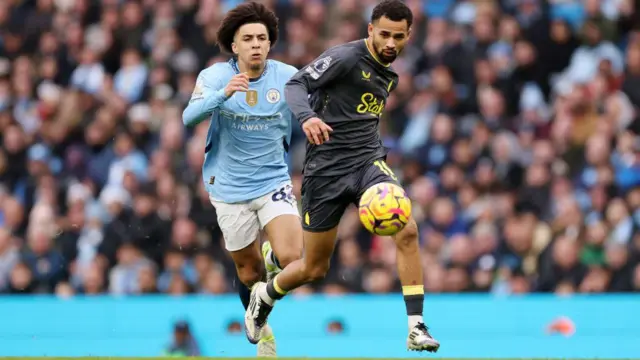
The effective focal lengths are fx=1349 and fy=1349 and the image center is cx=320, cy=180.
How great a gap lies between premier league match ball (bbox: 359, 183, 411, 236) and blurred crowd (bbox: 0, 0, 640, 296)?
18.0 ft

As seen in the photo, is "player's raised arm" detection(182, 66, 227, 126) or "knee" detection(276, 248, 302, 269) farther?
"knee" detection(276, 248, 302, 269)

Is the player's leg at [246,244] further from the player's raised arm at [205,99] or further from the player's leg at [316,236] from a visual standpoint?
the player's raised arm at [205,99]

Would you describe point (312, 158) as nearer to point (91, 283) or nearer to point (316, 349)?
point (316, 349)

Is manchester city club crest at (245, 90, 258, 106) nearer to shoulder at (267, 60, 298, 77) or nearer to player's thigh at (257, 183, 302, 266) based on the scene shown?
shoulder at (267, 60, 298, 77)

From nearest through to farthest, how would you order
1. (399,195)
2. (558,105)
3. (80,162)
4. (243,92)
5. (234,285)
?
(399,195)
(243,92)
(234,285)
(558,105)
(80,162)

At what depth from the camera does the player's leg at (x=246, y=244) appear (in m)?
11.1

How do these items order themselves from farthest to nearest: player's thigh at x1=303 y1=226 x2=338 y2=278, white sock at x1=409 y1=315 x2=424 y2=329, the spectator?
the spectator, player's thigh at x1=303 y1=226 x2=338 y2=278, white sock at x1=409 y1=315 x2=424 y2=329

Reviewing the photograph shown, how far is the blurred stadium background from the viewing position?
14.8 metres

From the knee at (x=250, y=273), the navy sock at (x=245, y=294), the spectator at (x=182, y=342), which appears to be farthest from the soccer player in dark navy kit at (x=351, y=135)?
the spectator at (x=182, y=342)

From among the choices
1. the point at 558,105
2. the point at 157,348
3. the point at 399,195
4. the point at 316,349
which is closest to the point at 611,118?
the point at 558,105

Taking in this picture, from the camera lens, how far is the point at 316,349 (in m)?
14.1

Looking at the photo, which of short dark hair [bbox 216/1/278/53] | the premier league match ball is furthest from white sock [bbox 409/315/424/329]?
short dark hair [bbox 216/1/278/53]

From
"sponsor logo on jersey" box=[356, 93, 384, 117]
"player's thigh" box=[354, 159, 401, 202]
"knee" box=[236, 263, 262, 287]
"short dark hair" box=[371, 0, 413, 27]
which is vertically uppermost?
"short dark hair" box=[371, 0, 413, 27]

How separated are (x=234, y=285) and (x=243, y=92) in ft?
16.3
